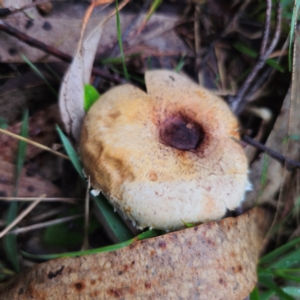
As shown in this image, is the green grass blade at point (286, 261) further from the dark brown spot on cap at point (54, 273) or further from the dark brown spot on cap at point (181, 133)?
the dark brown spot on cap at point (54, 273)

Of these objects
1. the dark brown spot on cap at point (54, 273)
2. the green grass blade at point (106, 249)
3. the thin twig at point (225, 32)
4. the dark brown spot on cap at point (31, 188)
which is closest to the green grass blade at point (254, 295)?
the green grass blade at point (106, 249)

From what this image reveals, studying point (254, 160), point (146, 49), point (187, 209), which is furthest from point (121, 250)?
point (146, 49)

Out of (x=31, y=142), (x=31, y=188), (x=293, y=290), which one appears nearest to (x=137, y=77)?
(x=31, y=142)

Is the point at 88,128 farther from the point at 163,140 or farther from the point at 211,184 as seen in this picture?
the point at 211,184

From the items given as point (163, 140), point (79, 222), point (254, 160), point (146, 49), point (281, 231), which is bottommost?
point (281, 231)

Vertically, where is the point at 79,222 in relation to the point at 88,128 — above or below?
below

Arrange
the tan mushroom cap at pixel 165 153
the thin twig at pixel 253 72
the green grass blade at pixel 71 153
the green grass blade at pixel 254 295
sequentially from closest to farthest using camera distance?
the tan mushroom cap at pixel 165 153
the green grass blade at pixel 254 295
the green grass blade at pixel 71 153
the thin twig at pixel 253 72
